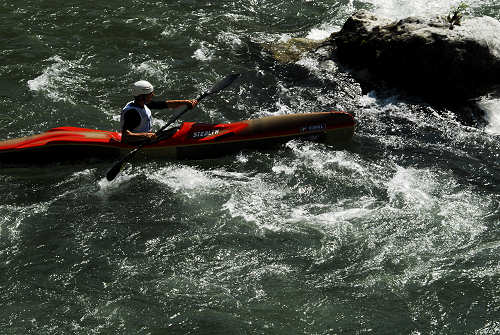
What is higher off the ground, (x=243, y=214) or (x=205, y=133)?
(x=205, y=133)

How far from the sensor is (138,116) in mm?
7789

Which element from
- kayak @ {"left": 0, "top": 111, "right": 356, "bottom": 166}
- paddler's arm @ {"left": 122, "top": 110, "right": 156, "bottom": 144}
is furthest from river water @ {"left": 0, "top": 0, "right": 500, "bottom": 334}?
paddler's arm @ {"left": 122, "top": 110, "right": 156, "bottom": 144}

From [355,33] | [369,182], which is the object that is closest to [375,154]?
[369,182]

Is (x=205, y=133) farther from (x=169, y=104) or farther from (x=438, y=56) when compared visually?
(x=438, y=56)

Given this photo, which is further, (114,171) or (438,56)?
(438,56)

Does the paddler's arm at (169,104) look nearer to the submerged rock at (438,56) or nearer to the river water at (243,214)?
the river water at (243,214)

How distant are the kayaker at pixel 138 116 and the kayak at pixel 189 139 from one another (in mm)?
200

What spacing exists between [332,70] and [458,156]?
2.97 metres

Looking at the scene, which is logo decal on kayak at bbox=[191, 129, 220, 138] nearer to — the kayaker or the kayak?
the kayak

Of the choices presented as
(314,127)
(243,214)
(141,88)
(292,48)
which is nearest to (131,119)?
(141,88)

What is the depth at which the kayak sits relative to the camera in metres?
7.80

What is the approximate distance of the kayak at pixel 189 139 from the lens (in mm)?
7797

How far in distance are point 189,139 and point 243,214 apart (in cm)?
158

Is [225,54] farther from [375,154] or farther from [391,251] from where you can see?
[391,251]
